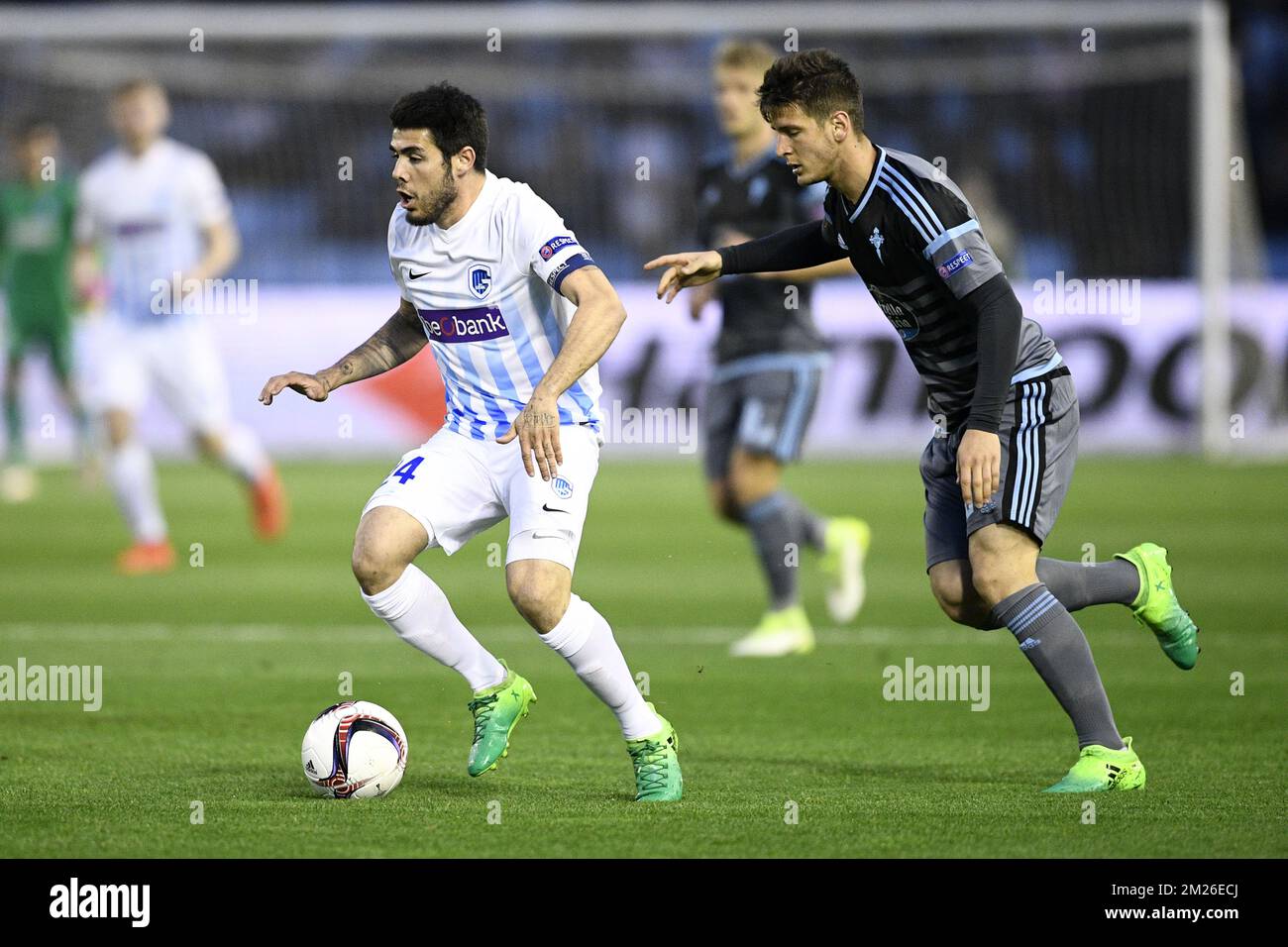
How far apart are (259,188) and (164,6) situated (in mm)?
5780

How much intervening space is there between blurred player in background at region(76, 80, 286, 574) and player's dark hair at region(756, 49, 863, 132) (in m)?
7.03

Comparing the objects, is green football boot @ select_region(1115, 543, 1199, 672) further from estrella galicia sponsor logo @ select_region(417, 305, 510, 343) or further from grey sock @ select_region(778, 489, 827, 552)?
grey sock @ select_region(778, 489, 827, 552)

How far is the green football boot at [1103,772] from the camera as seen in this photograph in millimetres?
5395

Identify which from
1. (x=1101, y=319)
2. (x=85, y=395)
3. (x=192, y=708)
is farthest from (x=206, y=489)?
(x=192, y=708)

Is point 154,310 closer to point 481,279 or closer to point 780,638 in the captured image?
point 780,638

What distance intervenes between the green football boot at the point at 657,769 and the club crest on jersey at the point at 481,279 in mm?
1383

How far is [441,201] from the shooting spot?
18.6ft

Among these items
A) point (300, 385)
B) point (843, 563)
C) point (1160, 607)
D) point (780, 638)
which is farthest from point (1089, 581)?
point (843, 563)

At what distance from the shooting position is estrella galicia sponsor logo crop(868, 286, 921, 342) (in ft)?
18.1

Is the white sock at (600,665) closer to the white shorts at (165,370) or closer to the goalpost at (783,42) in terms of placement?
the white shorts at (165,370)

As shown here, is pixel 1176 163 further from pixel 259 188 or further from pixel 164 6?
pixel 164 6

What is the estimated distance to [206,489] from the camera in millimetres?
16703

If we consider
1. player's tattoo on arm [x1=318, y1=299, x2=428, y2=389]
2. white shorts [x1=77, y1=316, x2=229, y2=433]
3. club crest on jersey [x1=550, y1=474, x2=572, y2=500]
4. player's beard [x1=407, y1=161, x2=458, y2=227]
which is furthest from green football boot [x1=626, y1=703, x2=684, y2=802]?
white shorts [x1=77, y1=316, x2=229, y2=433]

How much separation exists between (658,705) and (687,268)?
2329 millimetres
